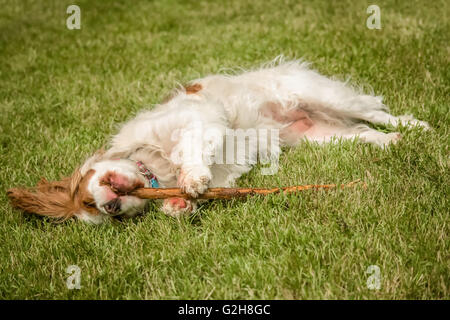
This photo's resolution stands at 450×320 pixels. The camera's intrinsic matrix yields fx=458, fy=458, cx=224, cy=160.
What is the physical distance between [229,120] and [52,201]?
4.77 feet

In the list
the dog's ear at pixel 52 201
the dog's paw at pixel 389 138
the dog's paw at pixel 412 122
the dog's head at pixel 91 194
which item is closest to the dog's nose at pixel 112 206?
the dog's head at pixel 91 194

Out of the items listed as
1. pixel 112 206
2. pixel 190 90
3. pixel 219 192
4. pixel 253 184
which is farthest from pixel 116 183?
pixel 190 90

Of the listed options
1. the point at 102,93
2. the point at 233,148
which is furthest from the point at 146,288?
the point at 102,93

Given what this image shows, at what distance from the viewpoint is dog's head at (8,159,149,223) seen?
Answer: 2889 millimetres

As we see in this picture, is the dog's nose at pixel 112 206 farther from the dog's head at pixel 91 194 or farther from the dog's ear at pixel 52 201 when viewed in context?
the dog's ear at pixel 52 201

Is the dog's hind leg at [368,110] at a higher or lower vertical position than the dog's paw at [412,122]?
higher

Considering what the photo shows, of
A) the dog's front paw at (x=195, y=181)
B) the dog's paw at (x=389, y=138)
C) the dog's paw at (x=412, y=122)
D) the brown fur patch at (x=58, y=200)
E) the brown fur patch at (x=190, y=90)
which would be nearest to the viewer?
the dog's front paw at (x=195, y=181)

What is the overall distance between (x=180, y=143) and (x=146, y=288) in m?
1.20

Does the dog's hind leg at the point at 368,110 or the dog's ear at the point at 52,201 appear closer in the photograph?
the dog's ear at the point at 52,201

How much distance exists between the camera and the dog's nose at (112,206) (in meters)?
2.88

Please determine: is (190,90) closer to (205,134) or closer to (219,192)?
(205,134)

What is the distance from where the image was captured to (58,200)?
10.1ft

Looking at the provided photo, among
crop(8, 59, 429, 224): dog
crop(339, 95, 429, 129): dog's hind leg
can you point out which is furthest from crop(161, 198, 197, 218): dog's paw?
crop(339, 95, 429, 129): dog's hind leg
